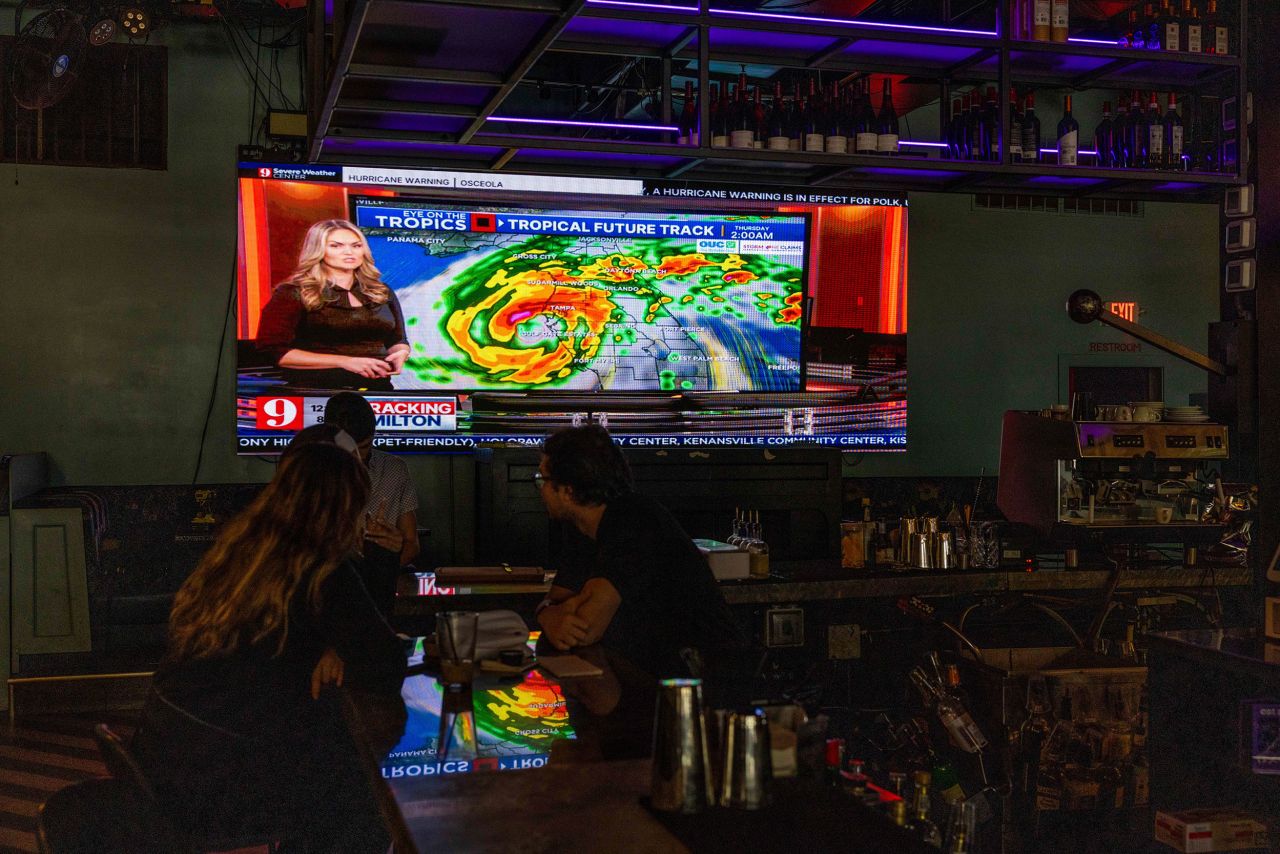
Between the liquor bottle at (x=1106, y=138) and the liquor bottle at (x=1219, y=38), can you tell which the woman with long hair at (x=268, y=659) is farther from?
the liquor bottle at (x=1106, y=138)

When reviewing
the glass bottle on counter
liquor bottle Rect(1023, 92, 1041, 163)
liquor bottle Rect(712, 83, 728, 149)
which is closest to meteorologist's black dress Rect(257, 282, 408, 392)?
liquor bottle Rect(712, 83, 728, 149)

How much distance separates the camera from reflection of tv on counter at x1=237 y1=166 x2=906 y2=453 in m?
6.14

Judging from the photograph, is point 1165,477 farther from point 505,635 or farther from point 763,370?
point 505,635

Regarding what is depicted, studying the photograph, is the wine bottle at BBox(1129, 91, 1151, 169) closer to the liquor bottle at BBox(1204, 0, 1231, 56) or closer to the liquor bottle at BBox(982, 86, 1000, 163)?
the liquor bottle at BBox(982, 86, 1000, 163)

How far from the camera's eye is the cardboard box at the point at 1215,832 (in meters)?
3.38

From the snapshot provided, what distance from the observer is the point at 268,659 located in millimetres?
2355

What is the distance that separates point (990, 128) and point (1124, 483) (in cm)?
171

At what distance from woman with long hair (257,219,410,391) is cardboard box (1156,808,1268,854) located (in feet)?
13.7

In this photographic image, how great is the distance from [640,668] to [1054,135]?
19.9ft

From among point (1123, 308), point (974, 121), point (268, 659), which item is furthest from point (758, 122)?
point (268, 659)

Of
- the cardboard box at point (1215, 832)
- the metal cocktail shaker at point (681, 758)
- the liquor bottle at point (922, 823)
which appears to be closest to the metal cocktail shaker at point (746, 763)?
the metal cocktail shaker at point (681, 758)

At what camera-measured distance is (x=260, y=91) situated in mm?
6395

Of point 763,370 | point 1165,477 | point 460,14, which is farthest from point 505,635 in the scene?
point 763,370

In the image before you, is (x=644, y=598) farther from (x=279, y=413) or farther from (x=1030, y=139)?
(x=279, y=413)
